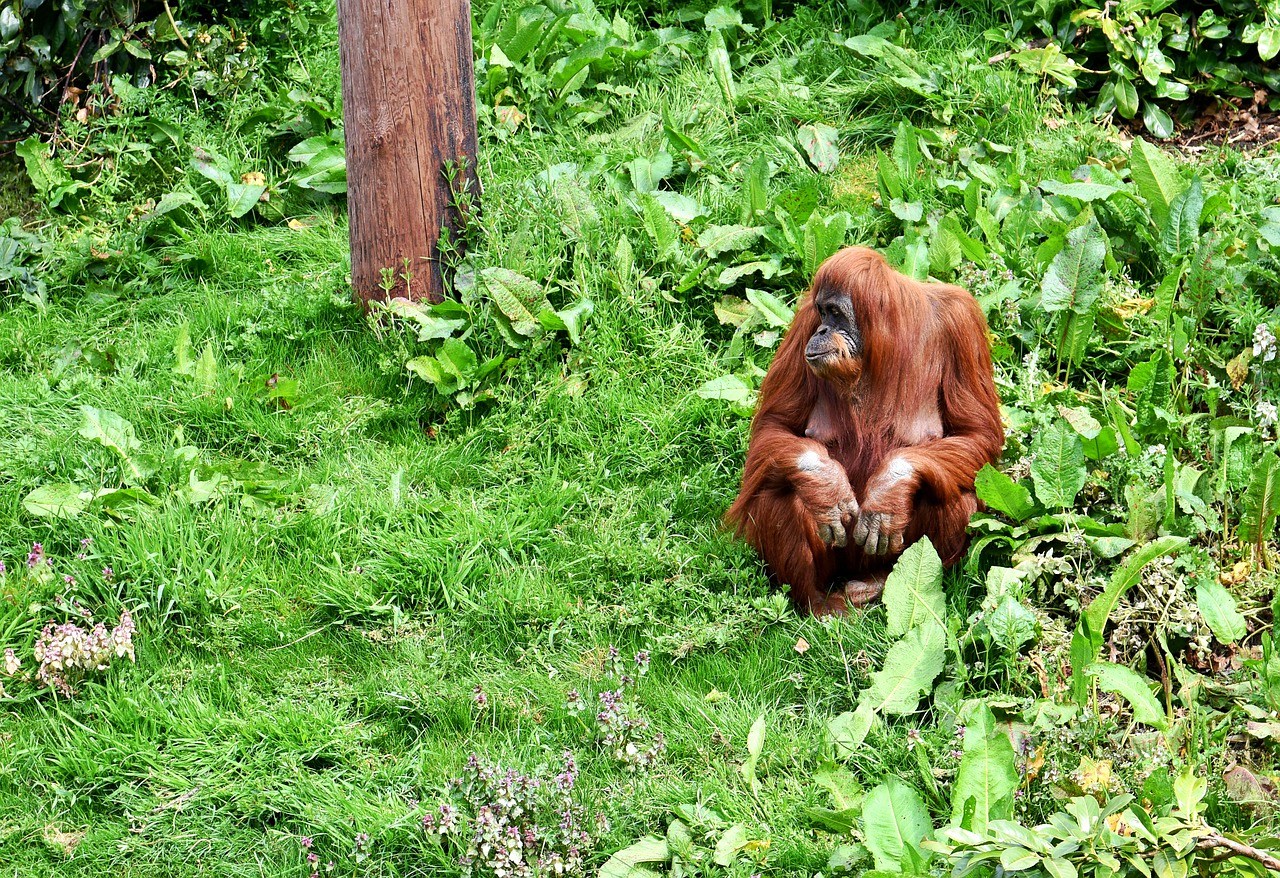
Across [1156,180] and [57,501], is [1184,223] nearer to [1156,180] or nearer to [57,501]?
[1156,180]

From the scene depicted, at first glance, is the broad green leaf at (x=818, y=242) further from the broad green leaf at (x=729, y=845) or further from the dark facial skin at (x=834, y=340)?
the broad green leaf at (x=729, y=845)

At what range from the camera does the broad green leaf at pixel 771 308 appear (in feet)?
14.6

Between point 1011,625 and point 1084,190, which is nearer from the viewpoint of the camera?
point 1011,625

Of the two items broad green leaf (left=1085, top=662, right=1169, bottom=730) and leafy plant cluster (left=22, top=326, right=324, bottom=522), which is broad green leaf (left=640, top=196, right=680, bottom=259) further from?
broad green leaf (left=1085, top=662, right=1169, bottom=730)

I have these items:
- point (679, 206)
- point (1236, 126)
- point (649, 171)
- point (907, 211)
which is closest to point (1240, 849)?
point (907, 211)

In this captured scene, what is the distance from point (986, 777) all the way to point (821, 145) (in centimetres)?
302

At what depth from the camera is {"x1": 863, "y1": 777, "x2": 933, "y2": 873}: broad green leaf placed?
2.77 metres

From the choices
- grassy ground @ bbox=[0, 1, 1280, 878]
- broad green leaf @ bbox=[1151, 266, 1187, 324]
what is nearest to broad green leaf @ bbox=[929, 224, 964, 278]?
grassy ground @ bbox=[0, 1, 1280, 878]

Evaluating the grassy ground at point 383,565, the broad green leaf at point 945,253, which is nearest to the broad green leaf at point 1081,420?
the grassy ground at point 383,565

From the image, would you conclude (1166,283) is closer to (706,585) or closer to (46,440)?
(706,585)

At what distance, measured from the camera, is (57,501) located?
4.00m

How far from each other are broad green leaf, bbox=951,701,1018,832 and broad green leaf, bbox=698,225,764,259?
7.35ft

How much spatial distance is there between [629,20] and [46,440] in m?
3.11

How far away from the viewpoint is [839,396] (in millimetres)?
3668
